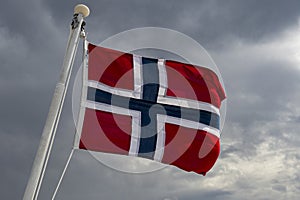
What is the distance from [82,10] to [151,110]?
14.6ft

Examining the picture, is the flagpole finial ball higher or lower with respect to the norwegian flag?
higher

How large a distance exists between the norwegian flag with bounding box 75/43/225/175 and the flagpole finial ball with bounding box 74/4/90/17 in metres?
1.29

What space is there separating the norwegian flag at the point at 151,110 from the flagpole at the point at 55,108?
1170 mm

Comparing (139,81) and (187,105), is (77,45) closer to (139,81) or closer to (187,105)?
(139,81)

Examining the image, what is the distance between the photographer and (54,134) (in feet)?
45.2

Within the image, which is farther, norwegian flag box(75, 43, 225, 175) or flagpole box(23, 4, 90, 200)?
norwegian flag box(75, 43, 225, 175)

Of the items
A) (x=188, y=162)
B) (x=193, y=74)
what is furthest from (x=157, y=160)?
(x=193, y=74)

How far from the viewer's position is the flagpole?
12711 mm

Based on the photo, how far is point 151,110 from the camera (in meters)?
16.9

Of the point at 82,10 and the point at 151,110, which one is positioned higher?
the point at 82,10

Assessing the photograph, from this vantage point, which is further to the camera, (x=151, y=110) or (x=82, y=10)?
(x=151, y=110)

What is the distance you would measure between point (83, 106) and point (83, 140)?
1.13 metres

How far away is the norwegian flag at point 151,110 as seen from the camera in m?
15.5

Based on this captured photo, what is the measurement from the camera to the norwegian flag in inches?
609
